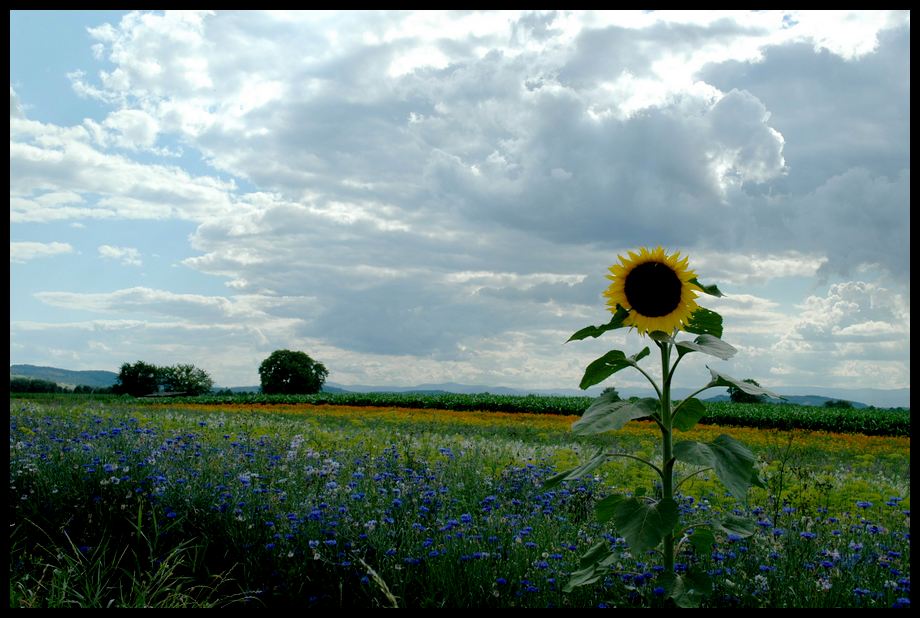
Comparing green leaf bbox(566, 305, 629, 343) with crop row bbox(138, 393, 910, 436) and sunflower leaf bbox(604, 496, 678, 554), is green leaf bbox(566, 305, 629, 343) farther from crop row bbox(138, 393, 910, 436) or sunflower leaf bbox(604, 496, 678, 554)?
crop row bbox(138, 393, 910, 436)

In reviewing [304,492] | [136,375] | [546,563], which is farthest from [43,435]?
[136,375]

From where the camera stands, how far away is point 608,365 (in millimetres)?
3348

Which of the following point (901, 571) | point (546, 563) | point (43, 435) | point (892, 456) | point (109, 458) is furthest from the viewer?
point (892, 456)

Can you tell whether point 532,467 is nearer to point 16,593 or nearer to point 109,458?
point 109,458

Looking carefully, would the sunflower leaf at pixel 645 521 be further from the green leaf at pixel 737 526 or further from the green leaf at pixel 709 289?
the green leaf at pixel 709 289

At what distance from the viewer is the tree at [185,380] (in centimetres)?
5459

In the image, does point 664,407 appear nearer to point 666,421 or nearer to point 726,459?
point 666,421

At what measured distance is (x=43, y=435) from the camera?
8.17 meters

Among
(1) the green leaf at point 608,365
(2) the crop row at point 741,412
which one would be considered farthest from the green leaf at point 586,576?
(2) the crop row at point 741,412

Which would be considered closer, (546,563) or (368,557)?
(546,563)

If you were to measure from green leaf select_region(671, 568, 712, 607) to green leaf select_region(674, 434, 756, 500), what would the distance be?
547 mm

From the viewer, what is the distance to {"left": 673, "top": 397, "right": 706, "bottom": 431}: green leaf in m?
3.31

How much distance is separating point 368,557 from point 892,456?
13.7 meters

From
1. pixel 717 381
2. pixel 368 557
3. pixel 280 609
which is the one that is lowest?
pixel 280 609
